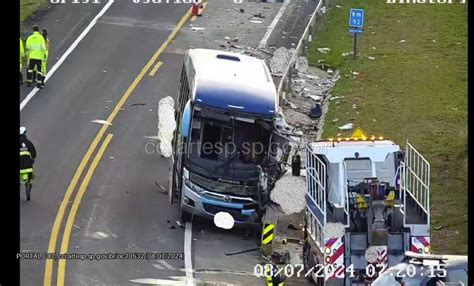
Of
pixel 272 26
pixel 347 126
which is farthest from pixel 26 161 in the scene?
pixel 272 26

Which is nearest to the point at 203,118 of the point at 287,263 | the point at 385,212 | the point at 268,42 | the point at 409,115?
the point at 287,263

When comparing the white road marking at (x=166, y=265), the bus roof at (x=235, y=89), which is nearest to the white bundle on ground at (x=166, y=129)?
the bus roof at (x=235, y=89)

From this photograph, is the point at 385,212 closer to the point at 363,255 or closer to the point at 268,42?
the point at 363,255

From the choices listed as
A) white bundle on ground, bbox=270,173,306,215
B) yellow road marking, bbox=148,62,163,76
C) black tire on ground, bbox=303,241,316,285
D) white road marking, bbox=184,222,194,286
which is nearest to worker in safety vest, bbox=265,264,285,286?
black tire on ground, bbox=303,241,316,285

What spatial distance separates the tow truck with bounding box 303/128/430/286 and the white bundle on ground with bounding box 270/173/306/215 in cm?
165

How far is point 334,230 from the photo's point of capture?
21.2 metres

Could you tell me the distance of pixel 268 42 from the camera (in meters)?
39.0

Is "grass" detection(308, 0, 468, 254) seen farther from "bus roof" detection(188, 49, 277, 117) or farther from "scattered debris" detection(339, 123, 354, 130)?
"bus roof" detection(188, 49, 277, 117)

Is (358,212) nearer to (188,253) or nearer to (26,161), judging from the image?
(188,253)

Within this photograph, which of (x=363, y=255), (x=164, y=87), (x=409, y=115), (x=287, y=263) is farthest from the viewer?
(x=164, y=87)

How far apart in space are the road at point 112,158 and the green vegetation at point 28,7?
580 mm

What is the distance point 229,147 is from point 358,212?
433 cm

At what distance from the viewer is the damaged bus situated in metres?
24.8

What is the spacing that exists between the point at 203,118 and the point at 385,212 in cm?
498
